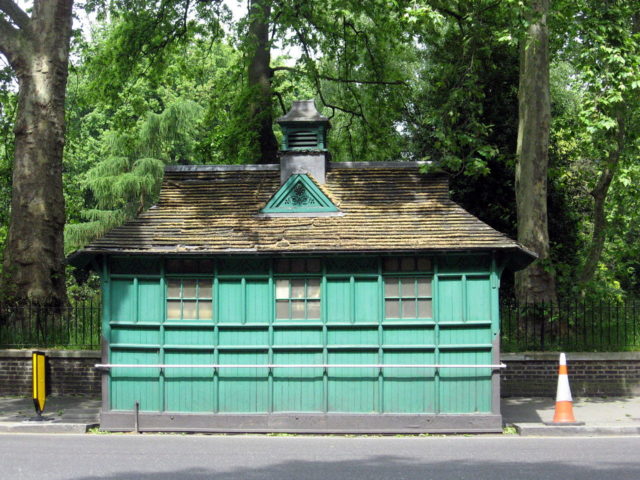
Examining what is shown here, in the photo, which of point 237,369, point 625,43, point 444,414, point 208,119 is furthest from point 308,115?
point 208,119

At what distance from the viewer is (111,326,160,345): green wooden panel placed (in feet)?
46.1

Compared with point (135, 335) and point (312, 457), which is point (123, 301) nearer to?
point (135, 335)

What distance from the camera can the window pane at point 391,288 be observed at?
13844mm

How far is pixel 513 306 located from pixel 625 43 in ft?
18.6

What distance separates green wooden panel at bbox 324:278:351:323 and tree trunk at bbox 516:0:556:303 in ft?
24.5

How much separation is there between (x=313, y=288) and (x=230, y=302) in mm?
1265

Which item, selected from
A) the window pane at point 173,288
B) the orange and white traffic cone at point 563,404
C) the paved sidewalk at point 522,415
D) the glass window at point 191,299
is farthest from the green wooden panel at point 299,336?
the orange and white traffic cone at point 563,404

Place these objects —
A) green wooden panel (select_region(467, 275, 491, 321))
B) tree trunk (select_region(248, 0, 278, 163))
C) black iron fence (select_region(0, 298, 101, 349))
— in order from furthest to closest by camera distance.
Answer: tree trunk (select_region(248, 0, 278, 163)) < black iron fence (select_region(0, 298, 101, 349)) < green wooden panel (select_region(467, 275, 491, 321))

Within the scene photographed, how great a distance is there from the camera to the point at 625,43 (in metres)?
18.4

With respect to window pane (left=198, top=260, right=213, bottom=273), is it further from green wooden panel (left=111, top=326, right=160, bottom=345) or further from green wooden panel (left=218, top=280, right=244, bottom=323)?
green wooden panel (left=111, top=326, right=160, bottom=345)

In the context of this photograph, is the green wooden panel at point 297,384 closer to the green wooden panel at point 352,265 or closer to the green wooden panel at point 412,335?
the green wooden panel at point 412,335

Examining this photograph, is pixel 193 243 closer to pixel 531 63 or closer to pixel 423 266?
pixel 423 266

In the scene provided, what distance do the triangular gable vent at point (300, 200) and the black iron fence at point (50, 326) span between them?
5166 mm

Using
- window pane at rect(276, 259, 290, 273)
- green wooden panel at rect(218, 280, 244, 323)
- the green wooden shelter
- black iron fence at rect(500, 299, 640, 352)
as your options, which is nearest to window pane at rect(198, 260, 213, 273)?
the green wooden shelter
